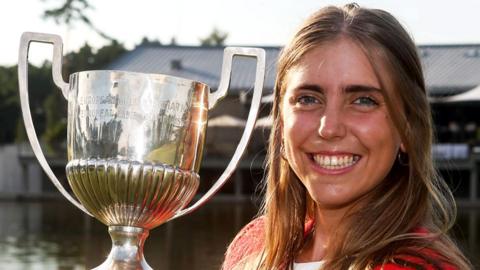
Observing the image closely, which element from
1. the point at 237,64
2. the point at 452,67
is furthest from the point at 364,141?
the point at 237,64

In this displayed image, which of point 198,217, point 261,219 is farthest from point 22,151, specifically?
point 261,219

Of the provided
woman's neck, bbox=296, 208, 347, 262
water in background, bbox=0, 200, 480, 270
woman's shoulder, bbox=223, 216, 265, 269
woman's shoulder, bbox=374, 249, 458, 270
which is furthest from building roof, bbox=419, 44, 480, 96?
woman's shoulder, bbox=374, 249, 458, 270

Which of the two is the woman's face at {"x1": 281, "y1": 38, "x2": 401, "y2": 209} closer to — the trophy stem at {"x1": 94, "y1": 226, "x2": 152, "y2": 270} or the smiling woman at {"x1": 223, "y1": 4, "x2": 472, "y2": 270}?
the smiling woman at {"x1": 223, "y1": 4, "x2": 472, "y2": 270}

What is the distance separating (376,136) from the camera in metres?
1.25

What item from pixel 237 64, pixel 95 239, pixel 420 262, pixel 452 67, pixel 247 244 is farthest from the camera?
pixel 237 64

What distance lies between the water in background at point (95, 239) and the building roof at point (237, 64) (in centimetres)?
694

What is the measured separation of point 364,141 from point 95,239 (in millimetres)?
10482

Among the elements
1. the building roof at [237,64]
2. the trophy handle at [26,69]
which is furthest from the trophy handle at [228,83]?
the building roof at [237,64]

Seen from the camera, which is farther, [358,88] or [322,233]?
[322,233]

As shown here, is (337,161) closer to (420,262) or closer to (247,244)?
(420,262)

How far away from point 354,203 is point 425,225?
0.11 m

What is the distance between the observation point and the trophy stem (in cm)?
130

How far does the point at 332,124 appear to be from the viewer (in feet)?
4.05

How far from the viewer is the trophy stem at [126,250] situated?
4.26ft
